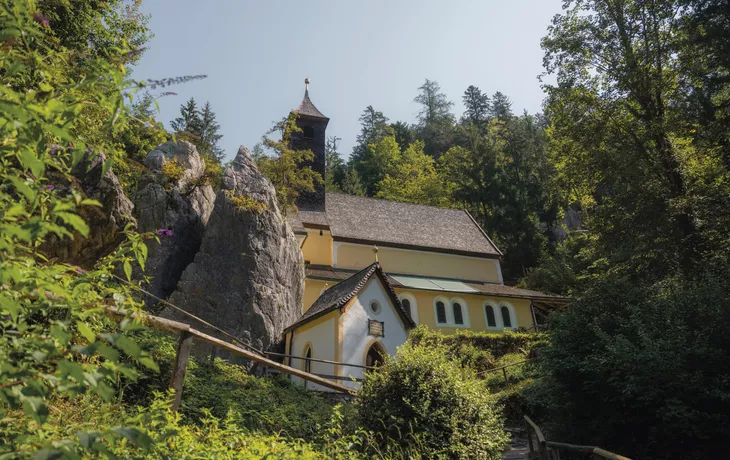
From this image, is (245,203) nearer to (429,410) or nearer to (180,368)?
(180,368)

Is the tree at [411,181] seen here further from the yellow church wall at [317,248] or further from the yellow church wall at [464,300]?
the yellow church wall at [317,248]

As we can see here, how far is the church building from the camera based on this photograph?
19.1 meters

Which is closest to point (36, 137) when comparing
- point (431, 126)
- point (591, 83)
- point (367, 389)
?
point (367, 389)

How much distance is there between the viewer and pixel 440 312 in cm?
3095

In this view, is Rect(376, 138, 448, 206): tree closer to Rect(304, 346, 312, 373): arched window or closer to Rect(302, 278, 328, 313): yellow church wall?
Rect(302, 278, 328, 313): yellow church wall

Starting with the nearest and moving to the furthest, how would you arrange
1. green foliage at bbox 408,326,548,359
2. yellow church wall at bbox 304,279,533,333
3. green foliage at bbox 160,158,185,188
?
green foliage at bbox 160,158,185,188 < green foliage at bbox 408,326,548,359 < yellow church wall at bbox 304,279,533,333

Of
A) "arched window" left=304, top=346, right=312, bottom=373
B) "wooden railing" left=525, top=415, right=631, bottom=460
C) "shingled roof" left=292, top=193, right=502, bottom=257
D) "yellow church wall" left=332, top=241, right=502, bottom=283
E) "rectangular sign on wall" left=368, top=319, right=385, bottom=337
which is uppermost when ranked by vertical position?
"shingled roof" left=292, top=193, right=502, bottom=257

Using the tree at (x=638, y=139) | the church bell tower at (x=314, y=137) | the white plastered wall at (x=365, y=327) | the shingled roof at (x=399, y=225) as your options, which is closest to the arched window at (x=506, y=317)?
the shingled roof at (x=399, y=225)

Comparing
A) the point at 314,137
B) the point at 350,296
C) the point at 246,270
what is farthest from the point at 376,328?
the point at 314,137

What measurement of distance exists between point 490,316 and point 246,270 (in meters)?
19.0

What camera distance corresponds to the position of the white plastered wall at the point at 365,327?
17.6 metres

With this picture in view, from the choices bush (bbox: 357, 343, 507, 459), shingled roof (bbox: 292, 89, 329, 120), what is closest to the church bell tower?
shingled roof (bbox: 292, 89, 329, 120)

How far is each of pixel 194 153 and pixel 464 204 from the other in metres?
35.0

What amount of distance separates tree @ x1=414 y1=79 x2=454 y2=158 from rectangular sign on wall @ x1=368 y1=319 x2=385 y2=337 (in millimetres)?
51332
